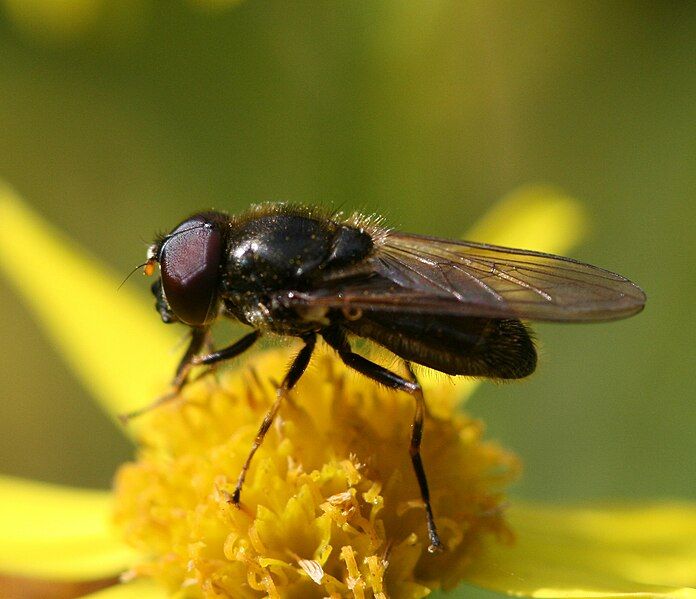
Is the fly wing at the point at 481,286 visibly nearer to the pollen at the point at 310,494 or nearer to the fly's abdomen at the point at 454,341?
the fly's abdomen at the point at 454,341

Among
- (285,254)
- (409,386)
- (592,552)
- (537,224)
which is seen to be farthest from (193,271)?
(537,224)

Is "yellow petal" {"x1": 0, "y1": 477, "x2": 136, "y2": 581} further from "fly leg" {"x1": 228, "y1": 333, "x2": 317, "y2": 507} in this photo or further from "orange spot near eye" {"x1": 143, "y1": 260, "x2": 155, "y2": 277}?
"orange spot near eye" {"x1": 143, "y1": 260, "x2": 155, "y2": 277}

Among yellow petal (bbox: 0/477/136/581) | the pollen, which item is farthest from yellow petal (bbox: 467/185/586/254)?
yellow petal (bbox: 0/477/136/581)

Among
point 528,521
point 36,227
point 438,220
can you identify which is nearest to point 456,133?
point 438,220

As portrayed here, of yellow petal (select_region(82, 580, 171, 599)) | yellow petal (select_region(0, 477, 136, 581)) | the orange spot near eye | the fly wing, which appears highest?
the fly wing

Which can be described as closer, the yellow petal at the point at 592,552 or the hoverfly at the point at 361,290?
the hoverfly at the point at 361,290

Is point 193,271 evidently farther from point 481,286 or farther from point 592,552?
point 592,552

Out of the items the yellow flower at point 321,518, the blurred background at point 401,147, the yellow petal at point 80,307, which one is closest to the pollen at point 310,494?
the yellow flower at point 321,518
